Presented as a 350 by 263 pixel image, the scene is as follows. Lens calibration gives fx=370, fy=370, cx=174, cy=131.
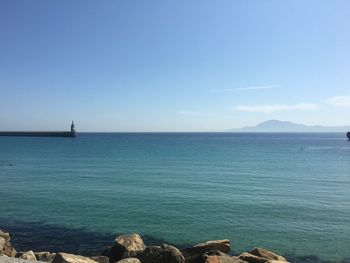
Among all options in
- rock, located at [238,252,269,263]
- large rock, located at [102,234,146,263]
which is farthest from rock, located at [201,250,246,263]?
large rock, located at [102,234,146,263]

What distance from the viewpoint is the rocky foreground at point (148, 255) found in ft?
39.5

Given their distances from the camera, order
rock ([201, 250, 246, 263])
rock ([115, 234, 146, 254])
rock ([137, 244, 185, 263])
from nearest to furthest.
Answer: rock ([201, 250, 246, 263]), rock ([137, 244, 185, 263]), rock ([115, 234, 146, 254])

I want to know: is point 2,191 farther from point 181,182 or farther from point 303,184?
point 303,184

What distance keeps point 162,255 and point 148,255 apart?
0.55 meters

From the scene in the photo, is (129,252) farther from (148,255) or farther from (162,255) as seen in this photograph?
(162,255)

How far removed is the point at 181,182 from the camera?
38594 millimetres

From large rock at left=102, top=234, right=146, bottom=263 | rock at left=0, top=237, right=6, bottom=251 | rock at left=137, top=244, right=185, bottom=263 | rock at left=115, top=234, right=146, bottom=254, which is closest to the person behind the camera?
rock at left=137, top=244, right=185, bottom=263

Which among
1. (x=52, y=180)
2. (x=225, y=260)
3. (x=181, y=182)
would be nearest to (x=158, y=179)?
(x=181, y=182)

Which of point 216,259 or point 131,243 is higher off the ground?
point 216,259

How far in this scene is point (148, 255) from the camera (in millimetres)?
13133

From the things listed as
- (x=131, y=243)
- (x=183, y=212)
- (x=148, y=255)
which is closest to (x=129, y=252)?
(x=131, y=243)

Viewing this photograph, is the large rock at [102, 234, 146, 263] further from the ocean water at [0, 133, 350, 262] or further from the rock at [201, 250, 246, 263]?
the rock at [201, 250, 246, 263]

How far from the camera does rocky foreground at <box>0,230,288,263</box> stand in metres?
12.0

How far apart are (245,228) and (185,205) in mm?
6570
